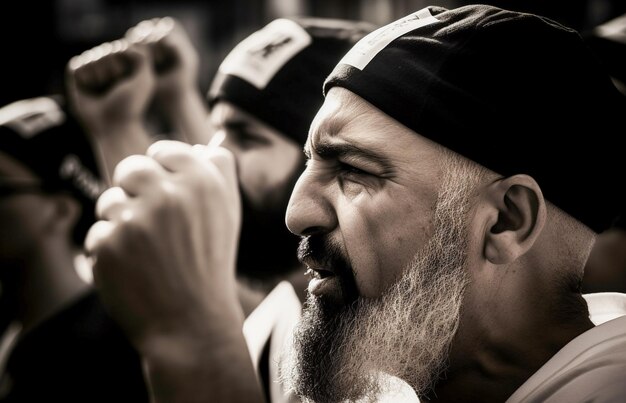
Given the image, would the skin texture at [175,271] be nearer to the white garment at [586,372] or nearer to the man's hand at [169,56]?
Answer: the white garment at [586,372]

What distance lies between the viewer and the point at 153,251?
1.37 m

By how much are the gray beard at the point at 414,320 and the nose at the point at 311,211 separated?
0.19 metres

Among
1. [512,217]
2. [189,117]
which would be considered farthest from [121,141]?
[512,217]

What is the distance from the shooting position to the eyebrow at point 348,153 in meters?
1.52

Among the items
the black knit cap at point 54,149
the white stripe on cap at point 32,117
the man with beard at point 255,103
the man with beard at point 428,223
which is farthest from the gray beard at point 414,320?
the white stripe on cap at point 32,117

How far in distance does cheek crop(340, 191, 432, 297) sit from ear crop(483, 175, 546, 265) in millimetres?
143

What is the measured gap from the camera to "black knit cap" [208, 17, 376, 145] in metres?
2.69

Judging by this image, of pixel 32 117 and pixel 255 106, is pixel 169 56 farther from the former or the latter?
pixel 32 117

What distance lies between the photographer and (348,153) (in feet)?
5.10

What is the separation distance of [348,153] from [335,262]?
0.82 feet

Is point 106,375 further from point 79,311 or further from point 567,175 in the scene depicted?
point 567,175

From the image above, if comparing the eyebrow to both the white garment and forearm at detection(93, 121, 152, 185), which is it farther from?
forearm at detection(93, 121, 152, 185)

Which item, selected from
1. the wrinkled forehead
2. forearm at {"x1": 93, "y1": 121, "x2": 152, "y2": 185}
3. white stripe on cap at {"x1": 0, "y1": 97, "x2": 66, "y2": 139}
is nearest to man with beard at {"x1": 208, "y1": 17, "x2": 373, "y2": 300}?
forearm at {"x1": 93, "y1": 121, "x2": 152, "y2": 185}

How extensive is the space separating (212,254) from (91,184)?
Answer: 106 inches
